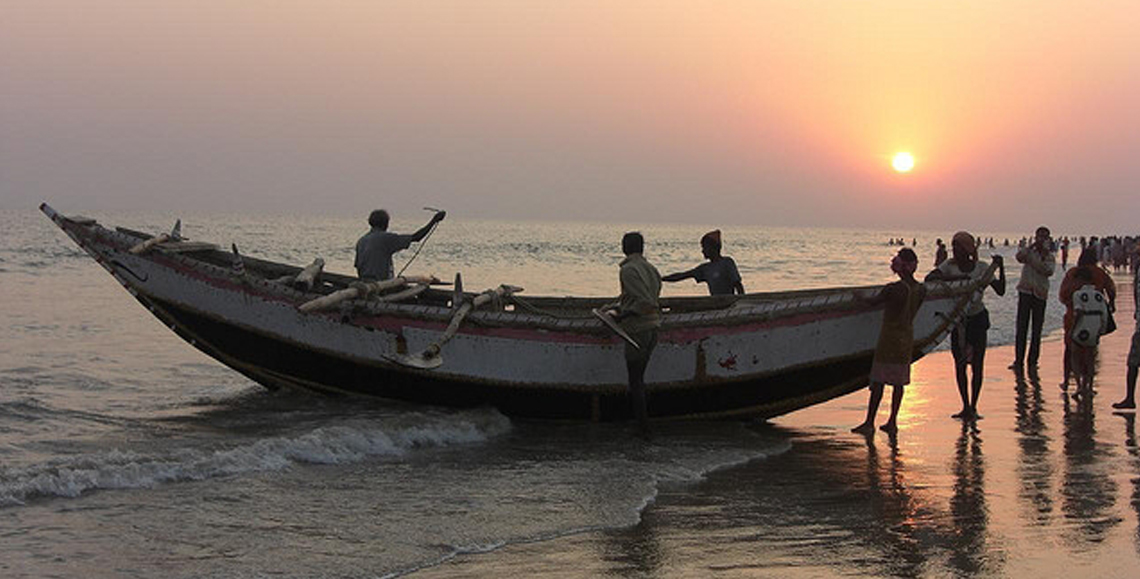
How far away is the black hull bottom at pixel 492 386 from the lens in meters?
11.0

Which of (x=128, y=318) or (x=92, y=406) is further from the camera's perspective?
(x=128, y=318)

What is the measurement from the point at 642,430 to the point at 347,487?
2987mm

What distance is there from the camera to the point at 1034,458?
30.7 ft

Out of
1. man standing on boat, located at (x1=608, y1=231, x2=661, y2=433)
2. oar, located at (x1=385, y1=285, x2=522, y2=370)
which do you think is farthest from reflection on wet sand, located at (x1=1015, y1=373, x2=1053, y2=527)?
oar, located at (x1=385, y1=285, x2=522, y2=370)

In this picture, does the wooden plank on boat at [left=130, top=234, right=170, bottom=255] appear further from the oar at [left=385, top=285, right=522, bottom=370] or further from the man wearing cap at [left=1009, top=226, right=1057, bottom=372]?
the man wearing cap at [left=1009, top=226, right=1057, bottom=372]

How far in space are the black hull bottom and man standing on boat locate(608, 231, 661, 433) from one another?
701 millimetres

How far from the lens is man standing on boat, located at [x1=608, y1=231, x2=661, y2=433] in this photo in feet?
34.1

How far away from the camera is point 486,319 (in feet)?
36.9

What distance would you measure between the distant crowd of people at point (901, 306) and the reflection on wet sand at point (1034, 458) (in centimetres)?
47

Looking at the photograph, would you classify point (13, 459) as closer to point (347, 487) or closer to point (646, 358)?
point (347, 487)

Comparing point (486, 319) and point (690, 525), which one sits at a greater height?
point (486, 319)

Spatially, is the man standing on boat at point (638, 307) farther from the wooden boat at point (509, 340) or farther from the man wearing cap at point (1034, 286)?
the man wearing cap at point (1034, 286)

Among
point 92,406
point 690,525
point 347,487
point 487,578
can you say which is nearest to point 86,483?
point 347,487

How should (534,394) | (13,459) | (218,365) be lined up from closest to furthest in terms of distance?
(13,459) → (534,394) → (218,365)
